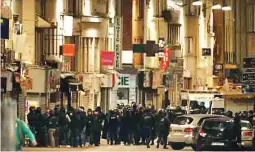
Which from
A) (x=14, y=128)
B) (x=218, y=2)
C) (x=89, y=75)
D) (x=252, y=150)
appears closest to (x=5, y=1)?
(x=252, y=150)

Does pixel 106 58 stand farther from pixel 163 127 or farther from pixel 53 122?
pixel 53 122

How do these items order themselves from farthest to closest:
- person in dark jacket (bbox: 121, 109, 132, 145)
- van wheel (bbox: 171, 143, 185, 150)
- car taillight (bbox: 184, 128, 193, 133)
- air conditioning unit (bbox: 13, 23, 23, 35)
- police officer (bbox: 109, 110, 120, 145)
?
person in dark jacket (bbox: 121, 109, 132, 145), police officer (bbox: 109, 110, 120, 145), air conditioning unit (bbox: 13, 23, 23, 35), van wheel (bbox: 171, 143, 185, 150), car taillight (bbox: 184, 128, 193, 133)

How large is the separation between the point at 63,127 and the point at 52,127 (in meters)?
0.67

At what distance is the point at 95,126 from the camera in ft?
142

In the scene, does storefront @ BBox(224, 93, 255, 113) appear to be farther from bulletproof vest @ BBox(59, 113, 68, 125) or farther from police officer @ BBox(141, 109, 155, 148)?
bulletproof vest @ BBox(59, 113, 68, 125)

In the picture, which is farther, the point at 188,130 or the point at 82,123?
the point at 82,123

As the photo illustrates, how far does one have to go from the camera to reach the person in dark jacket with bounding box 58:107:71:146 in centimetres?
4197

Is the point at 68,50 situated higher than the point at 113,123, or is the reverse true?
the point at 68,50

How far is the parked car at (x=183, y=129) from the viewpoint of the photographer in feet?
135

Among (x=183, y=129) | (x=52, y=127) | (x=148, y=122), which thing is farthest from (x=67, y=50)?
(x=183, y=129)

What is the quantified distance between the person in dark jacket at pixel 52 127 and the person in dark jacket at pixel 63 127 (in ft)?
0.94

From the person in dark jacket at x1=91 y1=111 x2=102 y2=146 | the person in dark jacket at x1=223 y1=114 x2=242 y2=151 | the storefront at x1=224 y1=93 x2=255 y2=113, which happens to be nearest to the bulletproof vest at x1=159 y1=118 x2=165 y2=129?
the person in dark jacket at x1=91 y1=111 x2=102 y2=146

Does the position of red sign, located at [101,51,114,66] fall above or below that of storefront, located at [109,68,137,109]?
above

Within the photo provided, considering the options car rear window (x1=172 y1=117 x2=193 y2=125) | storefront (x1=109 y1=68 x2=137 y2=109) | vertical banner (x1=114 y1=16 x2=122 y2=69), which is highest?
vertical banner (x1=114 y1=16 x2=122 y2=69)
